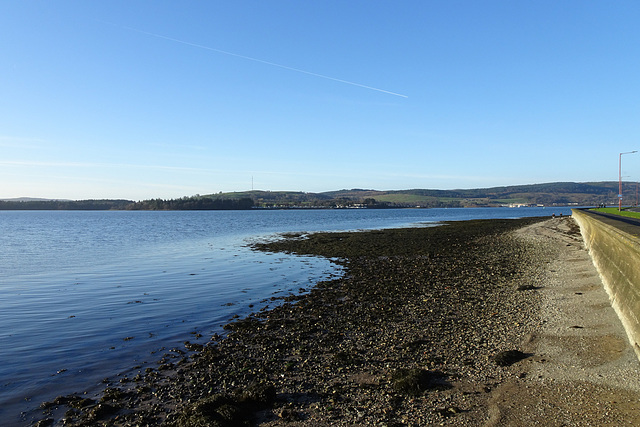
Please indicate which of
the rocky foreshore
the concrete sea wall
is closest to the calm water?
the rocky foreshore

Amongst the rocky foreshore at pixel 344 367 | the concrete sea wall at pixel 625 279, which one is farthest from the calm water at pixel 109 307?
the concrete sea wall at pixel 625 279

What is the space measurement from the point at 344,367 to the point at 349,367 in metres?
0.12

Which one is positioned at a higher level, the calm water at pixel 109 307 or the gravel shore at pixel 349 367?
the gravel shore at pixel 349 367

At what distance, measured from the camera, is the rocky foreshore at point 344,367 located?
303 inches

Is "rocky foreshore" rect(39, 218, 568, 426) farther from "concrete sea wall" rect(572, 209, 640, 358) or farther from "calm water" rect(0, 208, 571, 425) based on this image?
"concrete sea wall" rect(572, 209, 640, 358)

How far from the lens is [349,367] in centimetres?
984

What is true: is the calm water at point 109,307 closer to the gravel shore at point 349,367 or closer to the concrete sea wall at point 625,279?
the gravel shore at point 349,367

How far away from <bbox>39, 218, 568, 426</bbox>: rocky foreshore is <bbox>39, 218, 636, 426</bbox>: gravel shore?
33 mm

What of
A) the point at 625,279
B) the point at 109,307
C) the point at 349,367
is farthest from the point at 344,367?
the point at 109,307

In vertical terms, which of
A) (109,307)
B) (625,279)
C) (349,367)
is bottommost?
(109,307)

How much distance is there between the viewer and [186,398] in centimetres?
862

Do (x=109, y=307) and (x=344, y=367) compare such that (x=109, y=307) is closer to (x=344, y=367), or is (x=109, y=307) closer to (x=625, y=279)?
(x=344, y=367)

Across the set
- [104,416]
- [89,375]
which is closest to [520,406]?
[104,416]

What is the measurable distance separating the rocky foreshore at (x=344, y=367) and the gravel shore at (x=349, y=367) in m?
0.03
